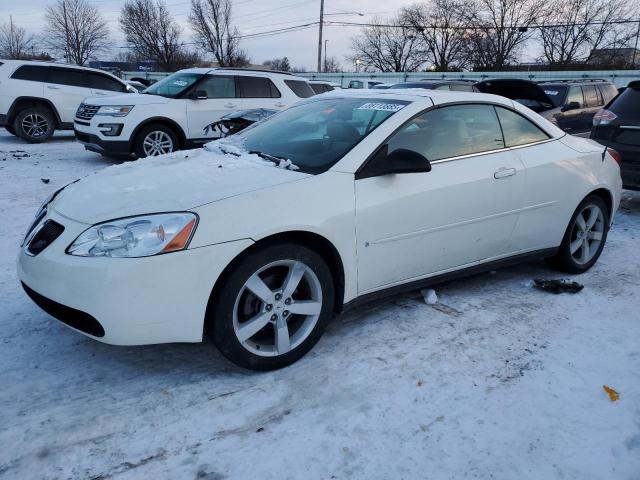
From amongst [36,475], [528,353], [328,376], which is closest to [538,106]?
[528,353]

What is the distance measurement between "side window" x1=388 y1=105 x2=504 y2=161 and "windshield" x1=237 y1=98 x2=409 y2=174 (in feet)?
0.59

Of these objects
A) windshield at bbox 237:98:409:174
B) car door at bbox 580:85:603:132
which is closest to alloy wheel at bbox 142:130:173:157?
windshield at bbox 237:98:409:174

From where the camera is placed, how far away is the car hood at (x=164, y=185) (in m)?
2.67

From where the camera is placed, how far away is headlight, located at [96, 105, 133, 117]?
28.7 feet

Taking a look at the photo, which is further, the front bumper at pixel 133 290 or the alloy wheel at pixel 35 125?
the alloy wheel at pixel 35 125

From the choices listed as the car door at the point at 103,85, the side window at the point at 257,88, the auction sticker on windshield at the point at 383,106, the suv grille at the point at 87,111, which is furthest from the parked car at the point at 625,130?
the car door at the point at 103,85

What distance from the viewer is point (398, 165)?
3088 millimetres

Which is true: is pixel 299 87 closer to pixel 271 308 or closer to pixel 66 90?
pixel 66 90

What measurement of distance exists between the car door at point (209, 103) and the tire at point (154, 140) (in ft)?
1.14

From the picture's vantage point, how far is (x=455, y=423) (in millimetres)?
2512

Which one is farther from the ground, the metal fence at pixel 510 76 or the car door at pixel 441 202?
the metal fence at pixel 510 76

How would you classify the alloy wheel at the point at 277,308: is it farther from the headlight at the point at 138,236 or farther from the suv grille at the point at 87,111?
the suv grille at the point at 87,111

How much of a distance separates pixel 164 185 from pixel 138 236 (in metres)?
0.49

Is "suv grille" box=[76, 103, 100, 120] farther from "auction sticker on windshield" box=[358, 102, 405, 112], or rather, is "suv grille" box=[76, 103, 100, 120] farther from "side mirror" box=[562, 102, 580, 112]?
"side mirror" box=[562, 102, 580, 112]
